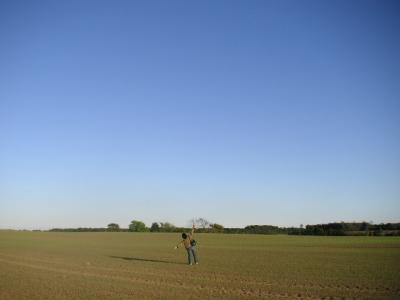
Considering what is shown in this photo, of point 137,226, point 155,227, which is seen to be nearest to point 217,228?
point 155,227

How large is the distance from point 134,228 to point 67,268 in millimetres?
110253

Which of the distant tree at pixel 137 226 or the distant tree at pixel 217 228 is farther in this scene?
the distant tree at pixel 137 226

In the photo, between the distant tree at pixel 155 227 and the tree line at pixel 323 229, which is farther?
the distant tree at pixel 155 227

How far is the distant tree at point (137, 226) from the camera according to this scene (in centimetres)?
12643

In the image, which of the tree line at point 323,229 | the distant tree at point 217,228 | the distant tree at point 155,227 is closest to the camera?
the tree line at point 323,229

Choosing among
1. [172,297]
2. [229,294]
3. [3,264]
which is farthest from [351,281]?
[3,264]

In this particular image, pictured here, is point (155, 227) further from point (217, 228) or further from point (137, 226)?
point (217, 228)

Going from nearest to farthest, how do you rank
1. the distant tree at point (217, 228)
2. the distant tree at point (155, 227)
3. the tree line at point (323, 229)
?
the tree line at point (323, 229) < the distant tree at point (217, 228) < the distant tree at point (155, 227)

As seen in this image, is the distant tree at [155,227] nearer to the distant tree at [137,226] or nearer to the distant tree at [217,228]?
the distant tree at [137,226]

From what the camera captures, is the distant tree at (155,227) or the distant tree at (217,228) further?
the distant tree at (155,227)

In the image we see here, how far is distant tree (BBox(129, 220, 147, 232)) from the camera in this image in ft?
415

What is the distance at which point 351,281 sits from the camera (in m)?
15.3

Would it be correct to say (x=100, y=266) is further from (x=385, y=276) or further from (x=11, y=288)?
(x=385, y=276)

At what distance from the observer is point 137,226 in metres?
129
